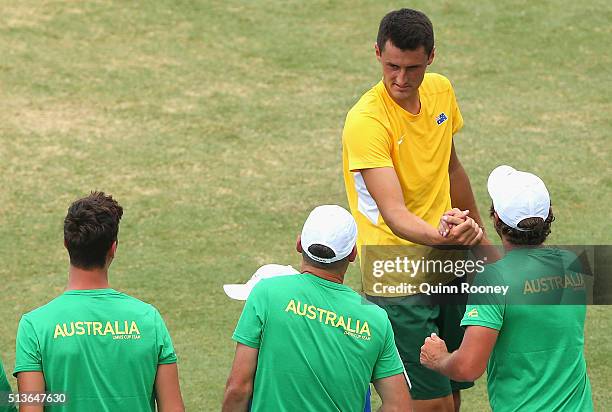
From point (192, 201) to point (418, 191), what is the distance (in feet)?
15.5

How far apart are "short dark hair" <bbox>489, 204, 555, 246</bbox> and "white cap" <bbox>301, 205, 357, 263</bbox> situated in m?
0.71

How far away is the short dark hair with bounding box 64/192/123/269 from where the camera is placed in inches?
210

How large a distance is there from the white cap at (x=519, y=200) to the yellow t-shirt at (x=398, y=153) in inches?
35.2

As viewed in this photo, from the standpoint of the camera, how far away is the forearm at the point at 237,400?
5.37m

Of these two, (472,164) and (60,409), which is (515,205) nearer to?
(60,409)

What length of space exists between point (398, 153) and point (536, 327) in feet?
4.89

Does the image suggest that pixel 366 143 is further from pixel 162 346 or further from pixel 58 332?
pixel 58 332

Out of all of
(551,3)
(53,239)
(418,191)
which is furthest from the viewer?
(551,3)

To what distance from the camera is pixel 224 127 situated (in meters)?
12.5

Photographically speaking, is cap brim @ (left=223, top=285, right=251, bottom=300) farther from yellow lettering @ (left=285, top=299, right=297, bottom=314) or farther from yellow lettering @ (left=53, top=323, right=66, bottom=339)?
yellow lettering @ (left=53, top=323, right=66, bottom=339)

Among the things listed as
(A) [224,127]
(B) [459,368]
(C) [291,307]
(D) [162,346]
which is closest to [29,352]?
(D) [162,346]

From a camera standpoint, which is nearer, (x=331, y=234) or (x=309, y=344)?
(x=309, y=344)

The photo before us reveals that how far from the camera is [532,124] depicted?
12.7 metres

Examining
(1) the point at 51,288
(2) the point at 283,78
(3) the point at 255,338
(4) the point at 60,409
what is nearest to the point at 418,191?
(3) the point at 255,338
